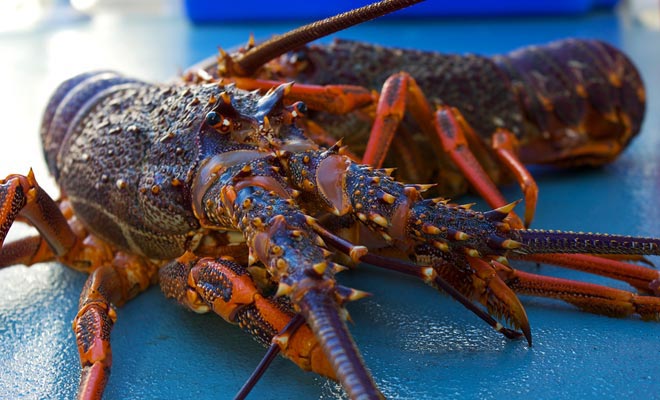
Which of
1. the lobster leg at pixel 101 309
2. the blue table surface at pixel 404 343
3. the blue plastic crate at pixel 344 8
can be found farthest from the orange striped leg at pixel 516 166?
the blue plastic crate at pixel 344 8

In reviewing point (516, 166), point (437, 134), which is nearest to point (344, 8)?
point (437, 134)

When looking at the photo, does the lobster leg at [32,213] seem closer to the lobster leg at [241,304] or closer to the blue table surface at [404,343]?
the blue table surface at [404,343]

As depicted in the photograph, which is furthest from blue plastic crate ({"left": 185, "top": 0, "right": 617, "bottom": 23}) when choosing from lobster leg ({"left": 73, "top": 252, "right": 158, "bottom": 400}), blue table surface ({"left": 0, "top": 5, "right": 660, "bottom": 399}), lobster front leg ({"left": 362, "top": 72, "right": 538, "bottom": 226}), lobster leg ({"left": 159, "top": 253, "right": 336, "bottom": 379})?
lobster leg ({"left": 159, "top": 253, "right": 336, "bottom": 379})

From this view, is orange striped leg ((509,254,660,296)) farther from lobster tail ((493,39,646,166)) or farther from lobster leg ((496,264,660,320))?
lobster tail ((493,39,646,166))

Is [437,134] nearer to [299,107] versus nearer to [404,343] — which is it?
[299,107]

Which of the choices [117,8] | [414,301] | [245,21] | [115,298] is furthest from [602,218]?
[117,8]

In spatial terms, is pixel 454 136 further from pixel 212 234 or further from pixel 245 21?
pixel 245 21

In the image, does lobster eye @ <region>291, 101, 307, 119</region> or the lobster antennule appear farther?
lobster eye @ <region>291, 101, 307, 119</region>
